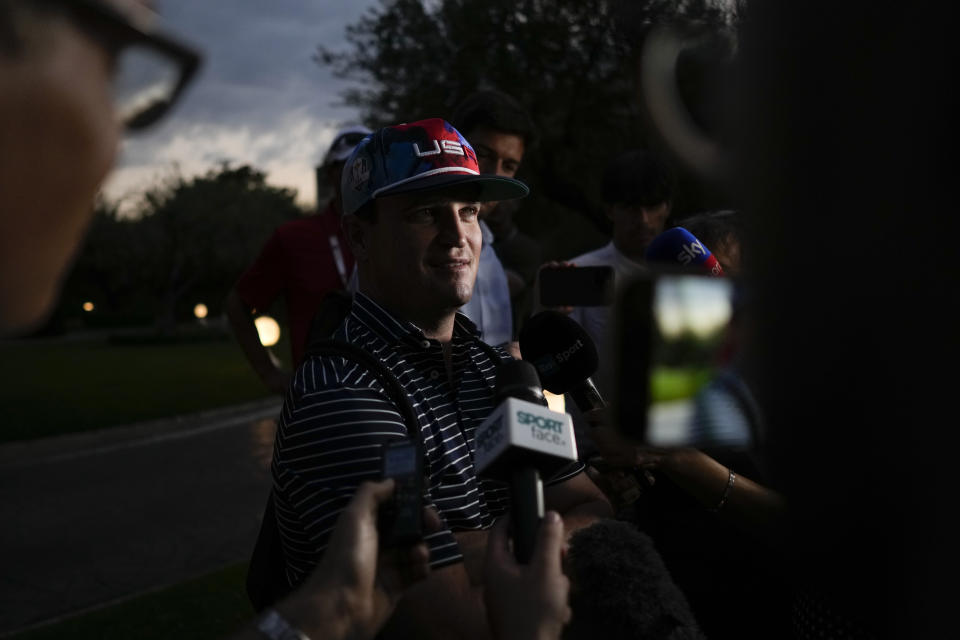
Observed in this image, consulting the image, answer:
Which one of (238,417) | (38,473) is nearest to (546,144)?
(238,417)

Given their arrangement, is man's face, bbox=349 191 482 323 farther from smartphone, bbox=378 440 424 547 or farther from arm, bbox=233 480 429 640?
arm, bbox=233 480 429 640

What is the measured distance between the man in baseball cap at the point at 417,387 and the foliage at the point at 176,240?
4345 cm

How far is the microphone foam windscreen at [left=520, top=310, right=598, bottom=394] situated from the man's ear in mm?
574

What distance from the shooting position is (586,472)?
241 centimetres

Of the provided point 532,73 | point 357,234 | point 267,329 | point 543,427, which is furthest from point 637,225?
point 532,73

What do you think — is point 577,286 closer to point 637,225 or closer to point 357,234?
point 357,234

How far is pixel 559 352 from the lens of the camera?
2215 mm

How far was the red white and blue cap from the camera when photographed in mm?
2244

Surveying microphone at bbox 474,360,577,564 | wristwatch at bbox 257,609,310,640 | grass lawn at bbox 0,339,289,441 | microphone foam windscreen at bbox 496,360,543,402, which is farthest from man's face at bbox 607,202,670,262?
grass lawn at bbox 0,339,289,441

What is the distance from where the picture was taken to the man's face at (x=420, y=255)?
7.62 feet

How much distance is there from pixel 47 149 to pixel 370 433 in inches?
38.0

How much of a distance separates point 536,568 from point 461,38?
15.3 m

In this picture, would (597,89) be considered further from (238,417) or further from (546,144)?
(238,417)

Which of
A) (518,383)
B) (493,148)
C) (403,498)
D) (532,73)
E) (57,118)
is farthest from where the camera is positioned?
(532,73)
